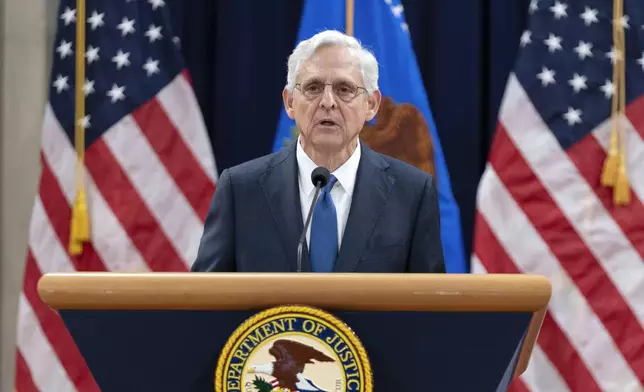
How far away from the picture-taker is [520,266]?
129 inches

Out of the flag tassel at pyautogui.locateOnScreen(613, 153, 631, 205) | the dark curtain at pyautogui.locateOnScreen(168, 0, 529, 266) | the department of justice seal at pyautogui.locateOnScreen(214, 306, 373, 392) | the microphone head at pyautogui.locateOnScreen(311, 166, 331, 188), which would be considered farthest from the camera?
the dark curtain at pyautogui.locateOnScreen(168, 0, 529, 266)

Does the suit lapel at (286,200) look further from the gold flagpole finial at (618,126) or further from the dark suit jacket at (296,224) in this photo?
the gold flagpole finial at (618,126)

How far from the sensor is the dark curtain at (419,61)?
3.62 meters

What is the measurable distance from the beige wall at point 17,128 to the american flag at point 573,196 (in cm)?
202

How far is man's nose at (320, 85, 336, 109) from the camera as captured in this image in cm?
194

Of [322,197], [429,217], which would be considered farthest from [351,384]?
[429,217]

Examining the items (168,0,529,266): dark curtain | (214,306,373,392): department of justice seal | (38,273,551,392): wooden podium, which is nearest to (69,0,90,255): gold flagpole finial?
(168,0,529,266): dark curtain

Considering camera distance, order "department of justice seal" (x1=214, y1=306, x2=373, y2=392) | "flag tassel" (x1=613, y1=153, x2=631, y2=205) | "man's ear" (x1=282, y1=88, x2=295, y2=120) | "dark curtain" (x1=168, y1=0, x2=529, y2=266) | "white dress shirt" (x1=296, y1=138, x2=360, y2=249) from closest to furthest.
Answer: "department of justice seal" (x1=214, y1=306, x2=373, y2=392) → "white dress shirt" (x1=296, y1=138, x2=360, y2=249) → "man's ear" (x1=282, y1=88, x2=295, y2=120) → "flag tassel" (x1=613, y1=153, x2=631, y2=205) → "dark curtain" (x1=168, y1=0, x2=529, y2=266)

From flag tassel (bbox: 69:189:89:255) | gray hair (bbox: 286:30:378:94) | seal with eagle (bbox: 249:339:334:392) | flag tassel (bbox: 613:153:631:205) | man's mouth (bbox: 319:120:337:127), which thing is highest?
flag tassel (bbox: 613:153:631:205)

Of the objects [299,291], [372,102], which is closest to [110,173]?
[372,102]

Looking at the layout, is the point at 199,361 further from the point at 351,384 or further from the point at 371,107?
the point at 371,107

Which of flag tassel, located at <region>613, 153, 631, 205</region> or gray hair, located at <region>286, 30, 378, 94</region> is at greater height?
flag tassel, located at <region>613, 153, 631, 205</region>

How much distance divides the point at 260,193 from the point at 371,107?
37cm

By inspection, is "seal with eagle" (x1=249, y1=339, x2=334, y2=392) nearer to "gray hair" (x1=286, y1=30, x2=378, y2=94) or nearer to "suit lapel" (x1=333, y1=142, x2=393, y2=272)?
"suit lapel" (x1=333, y1=142, x2=393, y2=272)
